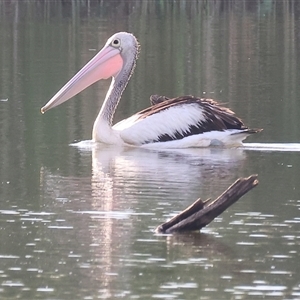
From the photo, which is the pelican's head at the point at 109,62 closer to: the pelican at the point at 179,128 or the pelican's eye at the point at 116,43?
the pelican's eye at the point at 116,43

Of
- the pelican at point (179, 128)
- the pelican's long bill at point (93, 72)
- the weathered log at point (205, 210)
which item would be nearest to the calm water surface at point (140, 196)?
the weathered log at point (205, 210)

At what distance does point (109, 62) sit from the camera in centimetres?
1471

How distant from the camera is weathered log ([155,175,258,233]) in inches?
329

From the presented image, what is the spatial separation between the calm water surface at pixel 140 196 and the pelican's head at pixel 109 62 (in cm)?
60

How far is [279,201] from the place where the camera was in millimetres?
9852

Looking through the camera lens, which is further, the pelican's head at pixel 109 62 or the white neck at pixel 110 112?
the pelican's head at pixel 109 62

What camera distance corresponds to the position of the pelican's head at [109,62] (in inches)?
568

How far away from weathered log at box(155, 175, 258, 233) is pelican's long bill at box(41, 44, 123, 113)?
570cm

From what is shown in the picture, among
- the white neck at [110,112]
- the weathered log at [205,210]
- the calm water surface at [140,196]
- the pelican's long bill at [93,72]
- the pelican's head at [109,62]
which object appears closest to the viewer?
the calm water surface at [140,196]

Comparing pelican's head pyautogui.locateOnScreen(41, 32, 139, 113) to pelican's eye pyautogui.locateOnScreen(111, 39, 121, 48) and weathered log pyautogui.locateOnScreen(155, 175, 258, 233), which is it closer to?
pelican's eye pyautogui.locateOnScreen(111, 39, 121, 48)

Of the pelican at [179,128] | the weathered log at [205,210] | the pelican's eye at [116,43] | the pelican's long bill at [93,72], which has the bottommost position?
the weathered log at [205,210]

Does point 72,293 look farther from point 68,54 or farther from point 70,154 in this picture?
point 68,54

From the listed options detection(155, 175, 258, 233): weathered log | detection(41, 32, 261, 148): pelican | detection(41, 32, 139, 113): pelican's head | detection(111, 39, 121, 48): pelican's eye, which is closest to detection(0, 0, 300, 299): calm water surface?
detection(155, 175, 258, 233): weathered log

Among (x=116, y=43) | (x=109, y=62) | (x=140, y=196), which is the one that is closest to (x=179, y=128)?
(x=109, y=62)
